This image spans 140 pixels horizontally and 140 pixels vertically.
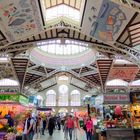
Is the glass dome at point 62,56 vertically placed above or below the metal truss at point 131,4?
above

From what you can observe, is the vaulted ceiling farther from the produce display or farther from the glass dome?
the produce display

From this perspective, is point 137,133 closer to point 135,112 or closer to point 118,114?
point 135,112

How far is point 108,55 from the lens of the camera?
73.7 feet

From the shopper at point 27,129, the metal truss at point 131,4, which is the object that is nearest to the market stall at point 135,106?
the metal truss at point 131,4

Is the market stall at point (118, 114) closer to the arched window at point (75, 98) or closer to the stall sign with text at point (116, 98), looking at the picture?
the stall sign with text at point (116, 98)

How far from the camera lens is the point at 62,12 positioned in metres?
18.2

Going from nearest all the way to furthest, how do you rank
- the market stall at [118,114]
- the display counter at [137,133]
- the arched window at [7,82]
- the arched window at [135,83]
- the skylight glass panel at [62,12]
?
the market stall at [118,114] < the display counter at [137,133] < the skylight glass panel at [62,12] < the arched window at [135,83] < the arched window at [7,82]

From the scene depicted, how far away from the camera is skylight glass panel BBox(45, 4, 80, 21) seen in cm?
1755

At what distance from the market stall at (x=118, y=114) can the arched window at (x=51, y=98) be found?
31.6 metres

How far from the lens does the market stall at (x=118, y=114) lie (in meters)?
12.5

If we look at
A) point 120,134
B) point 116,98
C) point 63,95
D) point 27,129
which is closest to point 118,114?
point 116,98

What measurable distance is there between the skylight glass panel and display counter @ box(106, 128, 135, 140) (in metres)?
8.89

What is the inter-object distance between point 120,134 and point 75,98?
3243cm

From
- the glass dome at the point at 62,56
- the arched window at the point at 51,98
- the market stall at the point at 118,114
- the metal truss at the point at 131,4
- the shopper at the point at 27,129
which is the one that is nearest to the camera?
the shopper at the point at 27,129
